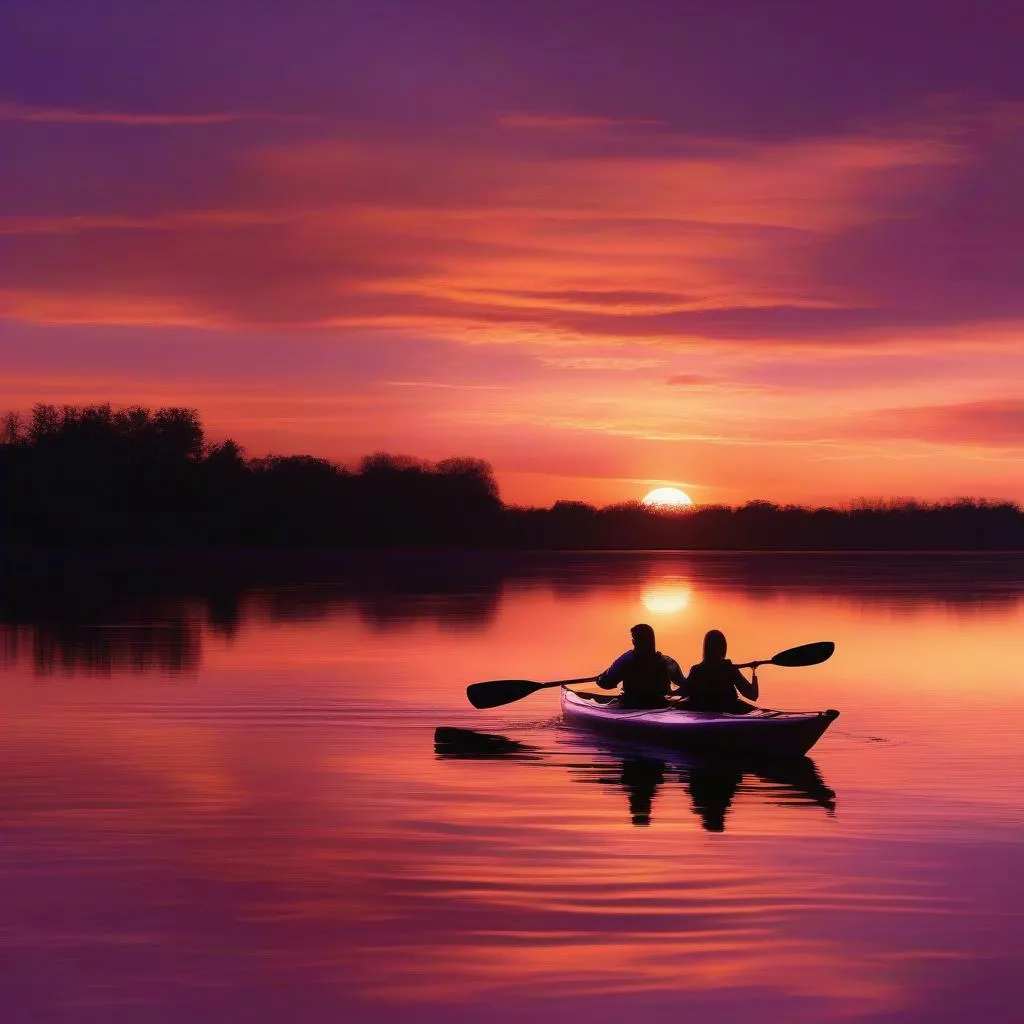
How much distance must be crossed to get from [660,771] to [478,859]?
584cm

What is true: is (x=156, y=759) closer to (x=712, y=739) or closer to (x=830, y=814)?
(x=712, y=739)

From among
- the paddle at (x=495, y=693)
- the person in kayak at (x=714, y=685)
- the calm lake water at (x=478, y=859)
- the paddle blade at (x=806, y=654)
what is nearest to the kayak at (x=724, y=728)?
the person in kayak at (x=714, y=685)

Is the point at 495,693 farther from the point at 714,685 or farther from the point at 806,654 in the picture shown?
the point at 714,685

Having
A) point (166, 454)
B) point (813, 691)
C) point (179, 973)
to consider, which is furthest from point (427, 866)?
point (166, 454)

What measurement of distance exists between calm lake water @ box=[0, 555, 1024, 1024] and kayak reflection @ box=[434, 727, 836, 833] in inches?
3.3

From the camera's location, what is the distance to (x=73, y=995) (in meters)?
8.37

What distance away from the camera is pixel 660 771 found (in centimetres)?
1733

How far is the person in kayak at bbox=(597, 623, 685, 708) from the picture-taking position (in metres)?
20.0

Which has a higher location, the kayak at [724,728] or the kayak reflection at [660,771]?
the kayak at [724,728]

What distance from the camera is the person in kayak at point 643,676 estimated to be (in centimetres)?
1995

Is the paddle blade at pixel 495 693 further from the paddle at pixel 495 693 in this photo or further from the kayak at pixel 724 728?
the kayak at pixel 724 728

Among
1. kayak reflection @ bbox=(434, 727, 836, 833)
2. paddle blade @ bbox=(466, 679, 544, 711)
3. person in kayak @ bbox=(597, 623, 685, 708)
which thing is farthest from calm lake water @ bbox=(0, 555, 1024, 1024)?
person in kayak @ bbox=(597, 623, 685, 708)

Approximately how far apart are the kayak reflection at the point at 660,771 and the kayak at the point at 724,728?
18 cm

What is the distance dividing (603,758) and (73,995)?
1055cm
